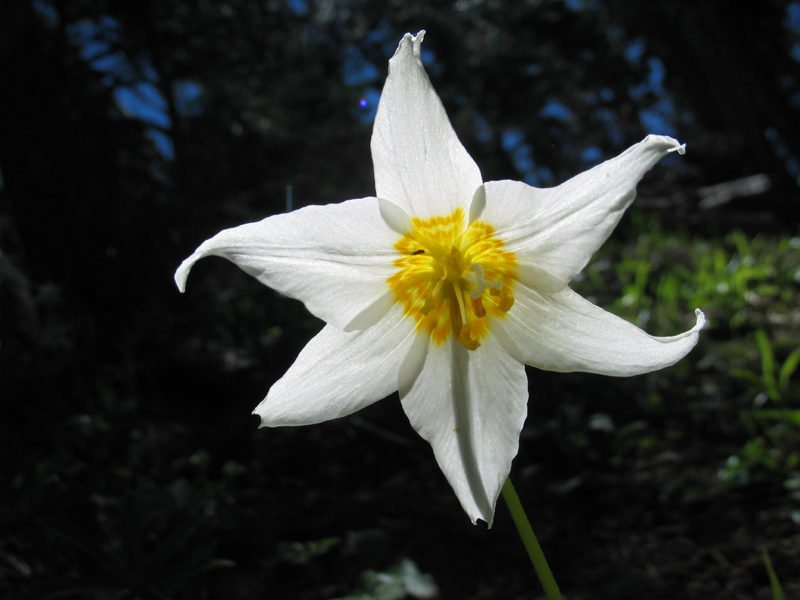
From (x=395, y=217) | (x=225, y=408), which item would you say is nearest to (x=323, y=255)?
(x=395, y=217)

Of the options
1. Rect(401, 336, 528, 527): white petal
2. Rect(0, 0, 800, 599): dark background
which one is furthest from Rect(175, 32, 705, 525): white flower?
Result: Rect(0, 0, 800, 599): dark background

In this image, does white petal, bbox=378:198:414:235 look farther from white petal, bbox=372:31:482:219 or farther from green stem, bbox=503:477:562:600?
green stem, bbox=503:477:562:600

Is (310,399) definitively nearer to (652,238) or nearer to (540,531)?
(540,531)

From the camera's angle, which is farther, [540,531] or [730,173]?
[730,173]

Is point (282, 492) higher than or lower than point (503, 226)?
lower

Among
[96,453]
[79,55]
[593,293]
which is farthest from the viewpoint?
[593,293]

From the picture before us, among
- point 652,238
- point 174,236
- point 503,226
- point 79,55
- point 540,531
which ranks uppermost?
point 79,55

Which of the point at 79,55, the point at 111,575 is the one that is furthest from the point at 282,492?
the point at 79,55
